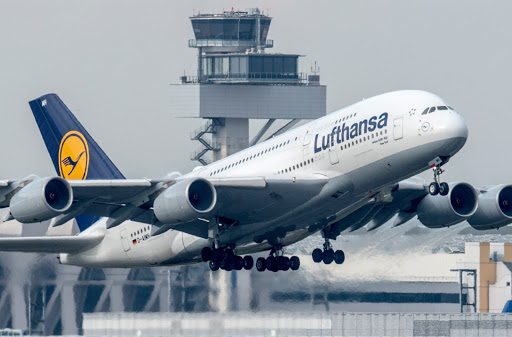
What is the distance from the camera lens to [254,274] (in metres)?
57.1

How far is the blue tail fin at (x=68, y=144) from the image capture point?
179ft

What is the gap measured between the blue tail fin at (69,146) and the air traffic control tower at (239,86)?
72557mm

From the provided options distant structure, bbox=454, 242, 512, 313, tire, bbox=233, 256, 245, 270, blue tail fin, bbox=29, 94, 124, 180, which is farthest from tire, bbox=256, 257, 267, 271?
distant structure, bbox=454, 242, 512, 313

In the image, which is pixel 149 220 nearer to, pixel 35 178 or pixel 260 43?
pixel 35 178

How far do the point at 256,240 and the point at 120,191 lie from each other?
563cm

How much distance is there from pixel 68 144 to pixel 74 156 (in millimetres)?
660

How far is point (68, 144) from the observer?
2191 inches

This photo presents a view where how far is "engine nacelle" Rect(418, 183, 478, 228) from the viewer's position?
164 ft

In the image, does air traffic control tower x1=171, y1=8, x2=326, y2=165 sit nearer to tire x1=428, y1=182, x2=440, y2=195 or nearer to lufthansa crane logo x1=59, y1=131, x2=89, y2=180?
lufthansa crane logo x1=59, y1=131, x2=89, y2=180

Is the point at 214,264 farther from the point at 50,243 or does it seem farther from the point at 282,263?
the point at 50,243

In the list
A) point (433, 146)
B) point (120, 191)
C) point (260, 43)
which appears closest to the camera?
point (433, 146)

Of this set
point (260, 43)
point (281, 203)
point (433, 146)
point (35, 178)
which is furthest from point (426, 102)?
point (260, 43)

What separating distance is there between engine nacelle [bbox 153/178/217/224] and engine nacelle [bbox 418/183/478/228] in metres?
9.80

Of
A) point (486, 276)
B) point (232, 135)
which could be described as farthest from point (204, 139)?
point (486, 276)
